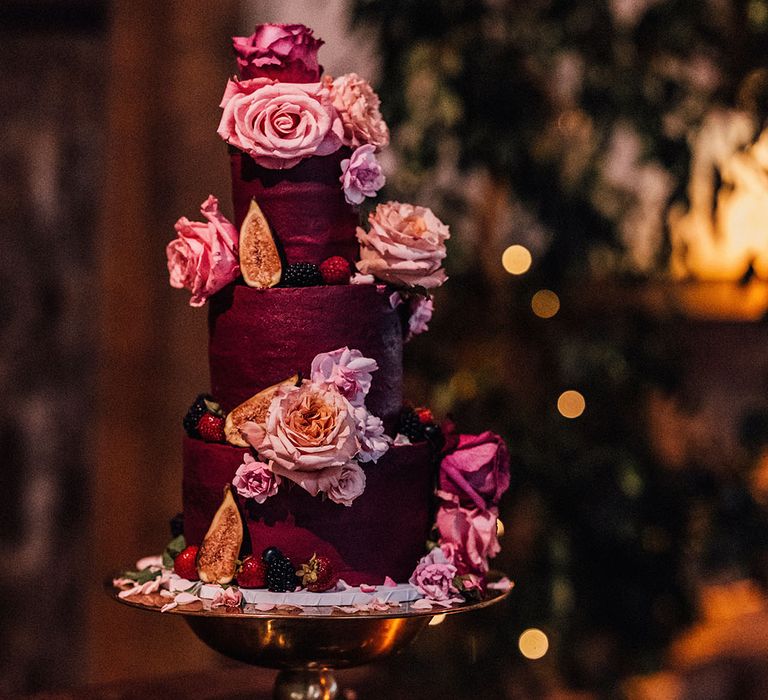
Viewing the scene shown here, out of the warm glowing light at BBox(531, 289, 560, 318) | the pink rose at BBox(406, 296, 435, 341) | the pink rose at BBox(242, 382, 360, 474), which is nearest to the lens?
the pink rose at BBox(242, 382, 360, 474)

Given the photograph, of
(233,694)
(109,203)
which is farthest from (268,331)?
(109,203)

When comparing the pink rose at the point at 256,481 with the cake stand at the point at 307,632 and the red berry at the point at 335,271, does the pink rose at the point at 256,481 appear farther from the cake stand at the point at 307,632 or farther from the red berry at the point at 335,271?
the red berry at the point at 335,271

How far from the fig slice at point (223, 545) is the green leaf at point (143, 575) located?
11 centimetres

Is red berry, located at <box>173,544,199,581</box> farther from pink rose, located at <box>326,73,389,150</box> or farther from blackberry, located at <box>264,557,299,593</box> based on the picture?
pink rose, located at <box>326,73,389,150</box>

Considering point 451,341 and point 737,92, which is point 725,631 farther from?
point 737,92

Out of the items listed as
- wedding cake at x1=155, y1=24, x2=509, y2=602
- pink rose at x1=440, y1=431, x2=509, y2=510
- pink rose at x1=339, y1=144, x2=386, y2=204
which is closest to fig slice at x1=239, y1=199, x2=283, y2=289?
wedding cake at x1=155, y1=24, x2=509, y2=602

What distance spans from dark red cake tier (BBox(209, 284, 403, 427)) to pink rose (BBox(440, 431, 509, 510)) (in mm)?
120

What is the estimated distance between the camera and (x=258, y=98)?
1.78 meters

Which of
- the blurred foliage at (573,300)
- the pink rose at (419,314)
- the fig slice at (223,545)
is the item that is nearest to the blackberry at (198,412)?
the fig slice at (223,545)

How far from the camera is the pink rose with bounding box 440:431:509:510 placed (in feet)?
6.10

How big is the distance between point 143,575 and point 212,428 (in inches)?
10.2

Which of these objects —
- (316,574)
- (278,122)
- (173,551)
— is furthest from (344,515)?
(278,122)

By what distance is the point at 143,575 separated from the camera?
6.13ft

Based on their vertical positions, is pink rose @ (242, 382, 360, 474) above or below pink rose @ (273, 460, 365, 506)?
above
